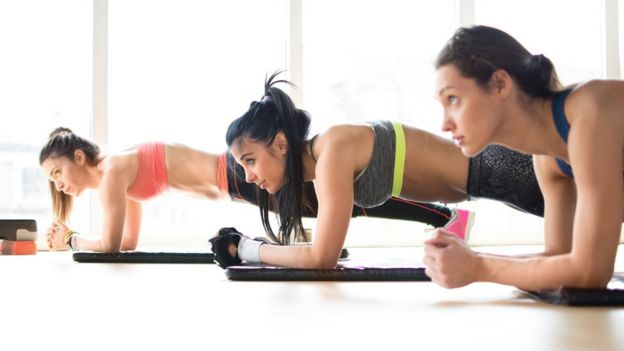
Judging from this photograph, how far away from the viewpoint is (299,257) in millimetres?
2152

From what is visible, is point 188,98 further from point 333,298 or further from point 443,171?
point 333,298

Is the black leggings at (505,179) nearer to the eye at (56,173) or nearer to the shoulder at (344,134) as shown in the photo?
the shoulder at (344,134)

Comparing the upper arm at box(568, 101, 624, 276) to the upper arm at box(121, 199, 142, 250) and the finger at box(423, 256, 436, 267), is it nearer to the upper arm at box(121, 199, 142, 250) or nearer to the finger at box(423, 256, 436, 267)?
the finger at box(423, 256, 436, 267)

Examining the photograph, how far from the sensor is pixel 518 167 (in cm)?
227

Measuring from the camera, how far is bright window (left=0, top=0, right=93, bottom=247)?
482cm

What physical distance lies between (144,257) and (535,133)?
6.55ft

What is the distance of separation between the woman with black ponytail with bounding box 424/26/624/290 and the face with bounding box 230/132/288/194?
823mm

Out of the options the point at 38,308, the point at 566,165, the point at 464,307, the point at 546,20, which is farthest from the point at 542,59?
the point at 546,20

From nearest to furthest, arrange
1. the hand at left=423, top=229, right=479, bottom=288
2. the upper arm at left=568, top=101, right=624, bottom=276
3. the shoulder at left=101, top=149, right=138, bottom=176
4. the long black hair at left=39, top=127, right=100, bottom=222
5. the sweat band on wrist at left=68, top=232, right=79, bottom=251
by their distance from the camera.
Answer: the upper arm at left=568, top=101, right=624, bottom=276 → the hand at left=423, top=229, right=479, bottom=288 → the shoulder at left=101, top=149, right=138, bottom=176 → the long black hair at left=39, top=127, right=100, bottom=222 → the sweat band on wrist at left=68, top=232, right=79, bottom=251

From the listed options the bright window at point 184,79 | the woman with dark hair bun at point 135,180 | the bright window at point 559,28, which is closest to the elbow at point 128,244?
the woman with dark hair bun at point 135,180

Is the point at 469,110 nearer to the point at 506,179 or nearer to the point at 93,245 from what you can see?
the point at 506,179

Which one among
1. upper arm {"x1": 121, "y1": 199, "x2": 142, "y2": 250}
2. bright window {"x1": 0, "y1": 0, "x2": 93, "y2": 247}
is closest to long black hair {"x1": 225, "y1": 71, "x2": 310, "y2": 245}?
upper arm {"x1": 121, "y1": 199, "x2": 142, "y2": 250}

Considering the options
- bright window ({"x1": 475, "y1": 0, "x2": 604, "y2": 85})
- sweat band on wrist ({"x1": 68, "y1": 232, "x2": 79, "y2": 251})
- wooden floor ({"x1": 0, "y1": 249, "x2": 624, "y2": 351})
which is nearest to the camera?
wooden floor ({"x1": 0, "y1": 249, "x2": 624, "y2": 351})

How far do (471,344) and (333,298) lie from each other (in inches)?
24.3
